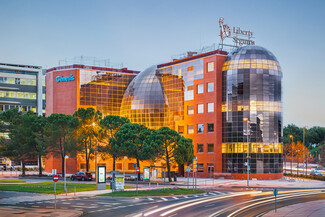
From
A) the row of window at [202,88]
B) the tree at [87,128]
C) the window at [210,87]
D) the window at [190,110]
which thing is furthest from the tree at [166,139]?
the window at [190,110]

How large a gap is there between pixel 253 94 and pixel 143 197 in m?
52.7

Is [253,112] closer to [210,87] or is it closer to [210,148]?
[210,87]

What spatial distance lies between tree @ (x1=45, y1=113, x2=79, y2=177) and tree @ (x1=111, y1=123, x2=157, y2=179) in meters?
12.0

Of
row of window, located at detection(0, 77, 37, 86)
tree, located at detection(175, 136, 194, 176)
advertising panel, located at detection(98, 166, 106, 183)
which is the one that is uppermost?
row of window, located at detection(0, 77, 37, 86)

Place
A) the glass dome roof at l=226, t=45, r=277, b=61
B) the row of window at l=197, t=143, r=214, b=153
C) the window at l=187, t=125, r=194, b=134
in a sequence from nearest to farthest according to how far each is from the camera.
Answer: the glass dome roof at l=226, t=45, r=277, b=61 → the row of window at l=197, t=143, r=214, b=153 → the window at l=187, t=125, r=194, b=134

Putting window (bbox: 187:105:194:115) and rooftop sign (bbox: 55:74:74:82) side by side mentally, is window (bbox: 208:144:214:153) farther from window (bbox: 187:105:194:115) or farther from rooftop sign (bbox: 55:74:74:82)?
rooftop sign (bbox: 55:74:74:82)

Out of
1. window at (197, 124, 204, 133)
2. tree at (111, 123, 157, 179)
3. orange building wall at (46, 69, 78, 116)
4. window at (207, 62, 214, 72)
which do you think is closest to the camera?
tree at (111, 123, 157, 179)

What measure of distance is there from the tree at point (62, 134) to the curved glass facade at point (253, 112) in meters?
35.1

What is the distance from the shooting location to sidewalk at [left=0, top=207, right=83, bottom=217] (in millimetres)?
35125

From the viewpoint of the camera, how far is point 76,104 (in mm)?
124688

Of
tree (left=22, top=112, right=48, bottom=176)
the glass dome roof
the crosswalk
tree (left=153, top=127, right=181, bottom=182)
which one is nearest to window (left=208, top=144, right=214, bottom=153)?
tree (left=153, top=127, right=181, bottom=182)

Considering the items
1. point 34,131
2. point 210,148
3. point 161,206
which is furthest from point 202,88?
point 161,206

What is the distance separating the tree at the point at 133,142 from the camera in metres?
83.1

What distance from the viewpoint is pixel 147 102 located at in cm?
12100
